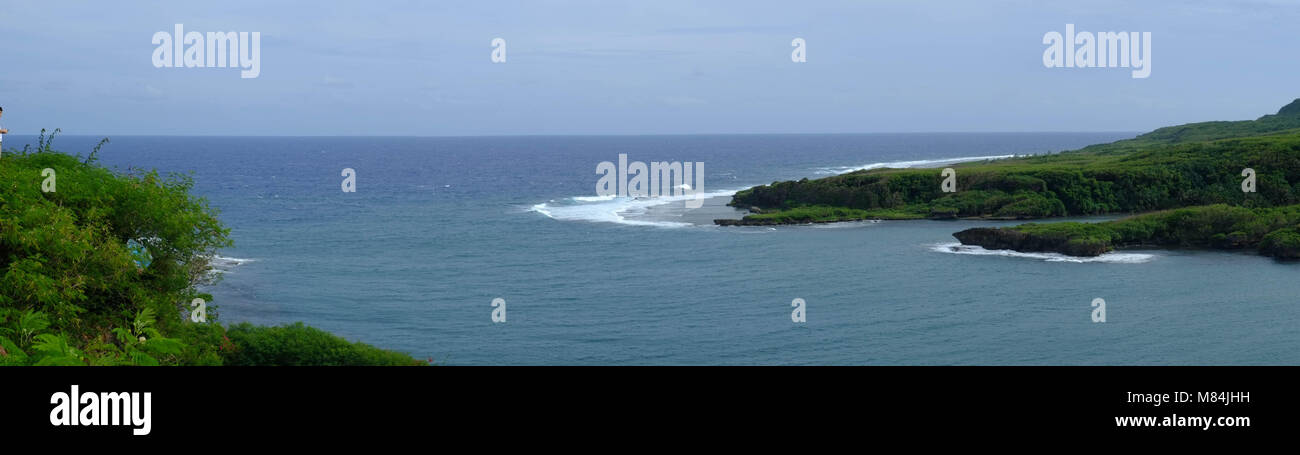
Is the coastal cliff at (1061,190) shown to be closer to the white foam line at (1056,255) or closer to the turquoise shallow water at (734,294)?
the turquoise shallow water at (734,294)

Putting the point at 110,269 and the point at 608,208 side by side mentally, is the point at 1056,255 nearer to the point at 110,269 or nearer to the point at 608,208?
the point at 608,208

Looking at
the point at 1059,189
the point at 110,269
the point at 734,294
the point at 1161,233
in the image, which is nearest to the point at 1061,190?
the point at 1059,189

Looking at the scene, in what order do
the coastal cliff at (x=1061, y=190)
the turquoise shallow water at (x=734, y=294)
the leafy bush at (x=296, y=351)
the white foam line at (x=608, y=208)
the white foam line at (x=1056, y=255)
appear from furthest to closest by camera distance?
the coastal cliff at (x=1061, y=190), the white foam line at (x=608, y=208), the white foam line at (x=1056, y=255), the turquoise shallow water at (x=734, y=294), the leafy bush at (x=296, y=351)

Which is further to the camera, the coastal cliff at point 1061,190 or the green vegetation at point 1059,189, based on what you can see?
the green vegetation at point 1059,189

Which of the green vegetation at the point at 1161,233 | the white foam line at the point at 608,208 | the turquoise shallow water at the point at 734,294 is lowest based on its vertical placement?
the turquoise shallow water at the point at 734,294

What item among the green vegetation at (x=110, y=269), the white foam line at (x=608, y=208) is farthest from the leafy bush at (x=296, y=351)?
the white foam line at (x=608, y=208)

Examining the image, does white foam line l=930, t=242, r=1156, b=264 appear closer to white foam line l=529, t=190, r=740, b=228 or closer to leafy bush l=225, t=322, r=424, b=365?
white foam line l=529, t=190, r=740, b=228
